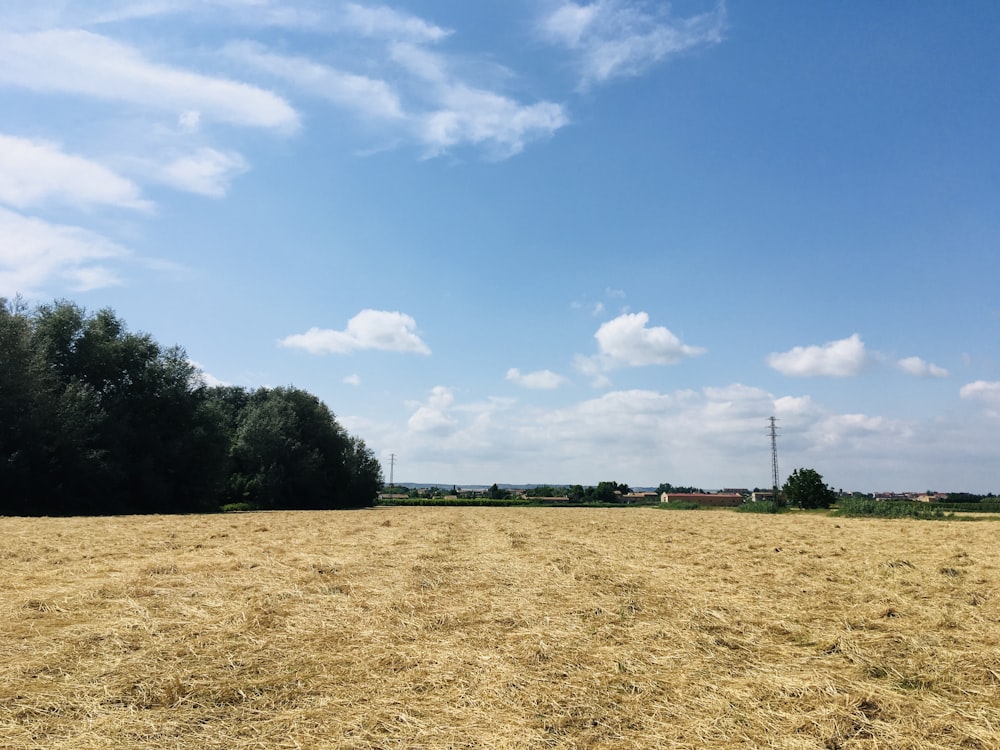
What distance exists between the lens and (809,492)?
64500 mm

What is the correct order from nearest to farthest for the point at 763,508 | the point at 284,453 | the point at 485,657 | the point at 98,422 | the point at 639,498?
the point at 485,657, the point at 98,422, the point at 284,453, the point at 763,508, the point at 639,498

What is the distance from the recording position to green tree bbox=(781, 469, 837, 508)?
6381 cm

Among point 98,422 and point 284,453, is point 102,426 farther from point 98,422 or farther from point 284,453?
point 284,453

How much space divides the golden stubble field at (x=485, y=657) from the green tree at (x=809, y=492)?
58.6m

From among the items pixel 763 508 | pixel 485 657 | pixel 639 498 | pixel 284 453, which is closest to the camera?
pixel 485 657

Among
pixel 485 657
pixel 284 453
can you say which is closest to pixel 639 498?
pixel 284 453

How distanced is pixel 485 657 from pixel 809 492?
223 feet

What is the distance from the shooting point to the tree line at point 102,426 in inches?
1282

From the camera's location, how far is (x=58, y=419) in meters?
33.7

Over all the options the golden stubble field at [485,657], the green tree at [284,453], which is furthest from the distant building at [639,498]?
the golden stubble field at [485,657]

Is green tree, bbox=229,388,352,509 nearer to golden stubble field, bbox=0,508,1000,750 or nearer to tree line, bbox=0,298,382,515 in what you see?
tree line, bbox=0,298,382,515

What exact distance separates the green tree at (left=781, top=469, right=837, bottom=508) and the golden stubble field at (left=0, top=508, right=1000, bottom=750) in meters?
58.6

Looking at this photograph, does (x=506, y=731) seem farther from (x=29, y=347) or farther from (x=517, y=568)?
(x=29, y=347)

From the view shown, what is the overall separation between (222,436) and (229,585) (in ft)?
133
